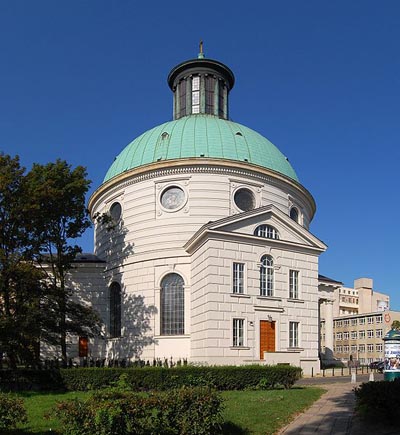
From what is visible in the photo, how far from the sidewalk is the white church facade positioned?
1340 cm

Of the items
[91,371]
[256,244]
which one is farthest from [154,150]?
[91,371]

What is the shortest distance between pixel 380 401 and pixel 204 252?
65.0 ft

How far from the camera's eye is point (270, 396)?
19406mm

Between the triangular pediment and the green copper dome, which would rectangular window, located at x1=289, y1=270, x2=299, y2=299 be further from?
the green copper dome

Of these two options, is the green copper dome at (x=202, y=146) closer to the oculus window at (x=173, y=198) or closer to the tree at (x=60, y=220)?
the oculus window at (x=173, y=198)

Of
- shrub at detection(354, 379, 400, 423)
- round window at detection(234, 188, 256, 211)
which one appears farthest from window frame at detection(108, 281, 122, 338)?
shrub at detection(354, 379, 400, 423)

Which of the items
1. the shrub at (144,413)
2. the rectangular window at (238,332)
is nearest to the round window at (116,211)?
the rectangular window at (238,332)

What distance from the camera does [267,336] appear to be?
→ 33.0 m

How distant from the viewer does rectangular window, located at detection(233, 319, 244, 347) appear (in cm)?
3175

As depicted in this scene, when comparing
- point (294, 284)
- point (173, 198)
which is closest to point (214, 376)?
point (294, 284)

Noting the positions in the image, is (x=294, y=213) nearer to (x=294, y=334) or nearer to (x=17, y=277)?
(x=294, y=334)

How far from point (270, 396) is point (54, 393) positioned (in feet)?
33.4

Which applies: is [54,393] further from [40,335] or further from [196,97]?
[196,97]

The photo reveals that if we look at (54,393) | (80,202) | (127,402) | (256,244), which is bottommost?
(54,393)
